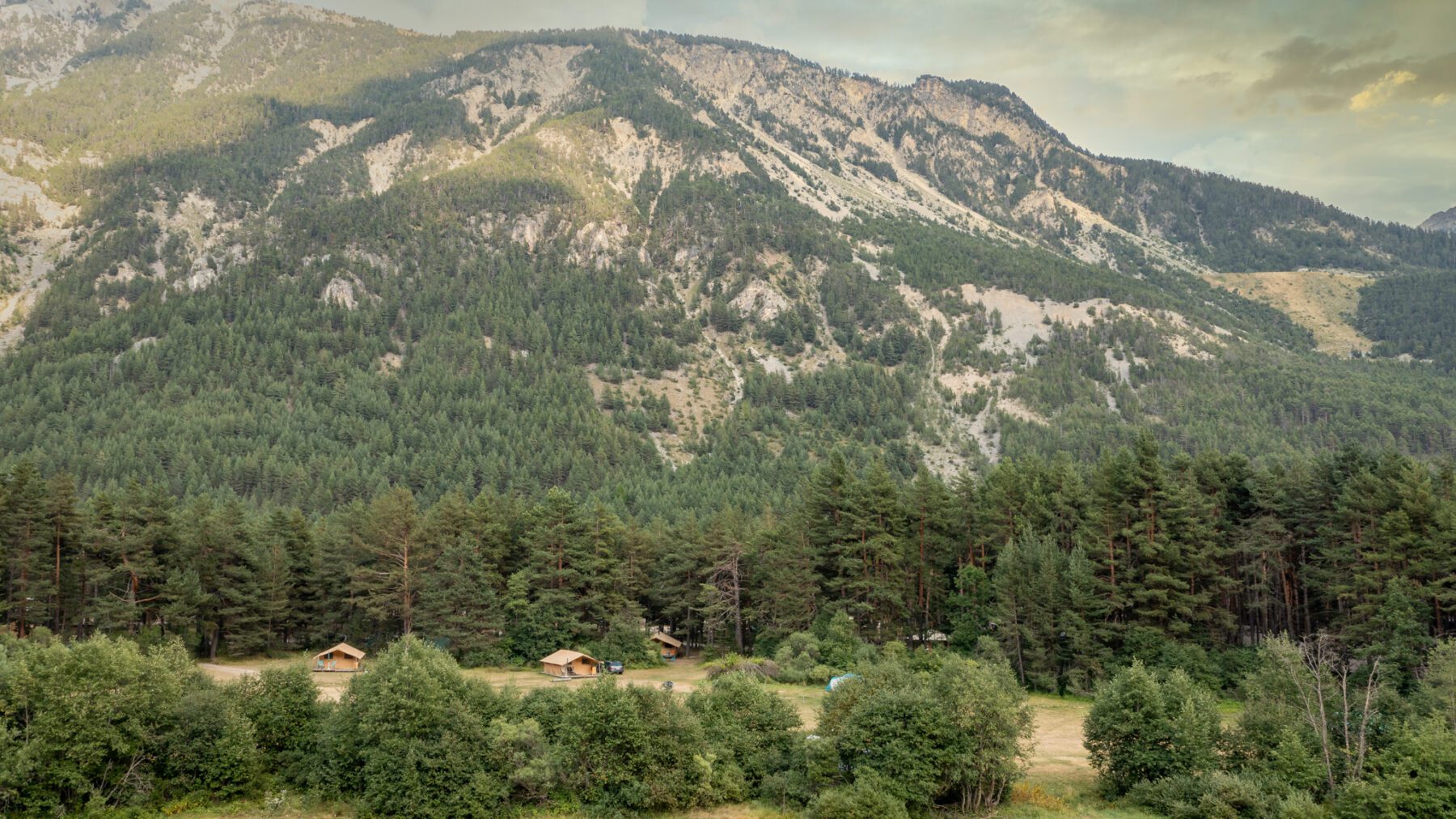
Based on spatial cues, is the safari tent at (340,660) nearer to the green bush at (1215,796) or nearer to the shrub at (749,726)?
the shrub at (749,726)

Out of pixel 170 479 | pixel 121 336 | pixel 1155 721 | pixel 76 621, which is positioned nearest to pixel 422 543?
pixel 76 621

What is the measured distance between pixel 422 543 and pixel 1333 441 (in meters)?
176

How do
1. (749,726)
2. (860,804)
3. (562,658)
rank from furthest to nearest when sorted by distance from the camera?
(562,658), (749,726), (860,804)

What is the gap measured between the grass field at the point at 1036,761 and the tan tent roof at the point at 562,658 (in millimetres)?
1182

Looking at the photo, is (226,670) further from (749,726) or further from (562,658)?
(749,726)

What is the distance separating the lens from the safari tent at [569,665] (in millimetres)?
64625

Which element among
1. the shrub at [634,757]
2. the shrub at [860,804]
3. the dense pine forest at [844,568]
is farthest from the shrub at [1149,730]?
the shrub at [634,757]

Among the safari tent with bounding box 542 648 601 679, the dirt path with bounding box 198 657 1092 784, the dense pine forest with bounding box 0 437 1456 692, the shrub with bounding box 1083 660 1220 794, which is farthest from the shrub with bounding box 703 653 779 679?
the shrub with bounding box 1083 660 1220 794

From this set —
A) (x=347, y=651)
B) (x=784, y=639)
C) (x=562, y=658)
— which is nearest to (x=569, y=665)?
(x=562, y=658)

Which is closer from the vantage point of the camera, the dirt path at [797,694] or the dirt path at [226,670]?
the dirt path at [797,694]

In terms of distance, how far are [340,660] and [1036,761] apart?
52.3 meters

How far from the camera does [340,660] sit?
66875mm

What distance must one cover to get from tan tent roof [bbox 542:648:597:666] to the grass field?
1.18 meters

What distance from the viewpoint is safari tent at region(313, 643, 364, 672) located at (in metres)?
65.8
